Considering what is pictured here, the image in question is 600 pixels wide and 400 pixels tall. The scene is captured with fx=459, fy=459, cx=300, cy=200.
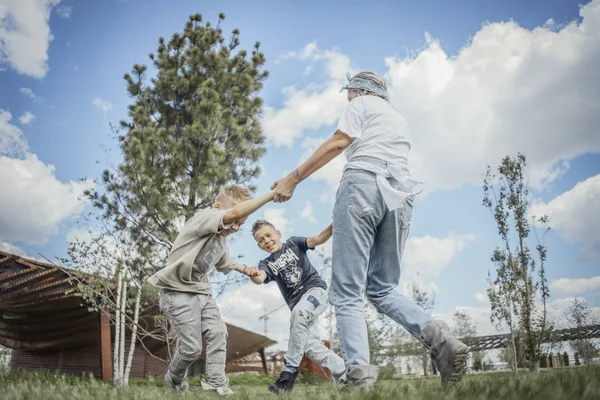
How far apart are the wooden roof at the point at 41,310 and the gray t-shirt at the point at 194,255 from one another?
776 cm

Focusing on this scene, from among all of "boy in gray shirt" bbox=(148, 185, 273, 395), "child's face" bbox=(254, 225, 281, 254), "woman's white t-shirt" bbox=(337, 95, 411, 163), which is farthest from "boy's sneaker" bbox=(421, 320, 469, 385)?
"child's face" bbox=(254, 225, 281, 254)

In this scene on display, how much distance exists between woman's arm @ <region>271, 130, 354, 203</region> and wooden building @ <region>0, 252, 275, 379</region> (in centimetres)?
827

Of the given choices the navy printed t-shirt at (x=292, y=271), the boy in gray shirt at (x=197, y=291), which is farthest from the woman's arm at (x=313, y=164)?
the navy printed t-shirt at (x=292, y=271)

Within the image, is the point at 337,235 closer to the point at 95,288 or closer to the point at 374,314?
the point at 95,288

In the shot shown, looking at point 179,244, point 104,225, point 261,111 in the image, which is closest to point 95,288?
point 104,225

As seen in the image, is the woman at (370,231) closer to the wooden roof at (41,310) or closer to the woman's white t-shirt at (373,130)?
the woman's white t-shirt at (373,130)

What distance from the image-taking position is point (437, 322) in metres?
2.91

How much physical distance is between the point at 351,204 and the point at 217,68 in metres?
12.7

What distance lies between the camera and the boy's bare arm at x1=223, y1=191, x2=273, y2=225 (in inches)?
135

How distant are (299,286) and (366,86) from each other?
7.38ft

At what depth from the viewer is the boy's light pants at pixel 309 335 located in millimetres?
4418

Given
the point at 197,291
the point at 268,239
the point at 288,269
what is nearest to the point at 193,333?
the point at 197,291

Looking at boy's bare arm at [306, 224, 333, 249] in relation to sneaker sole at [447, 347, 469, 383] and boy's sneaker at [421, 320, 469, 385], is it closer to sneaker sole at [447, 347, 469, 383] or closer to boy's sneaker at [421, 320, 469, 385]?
boy's sneaker at [421, 320, 469, 385]

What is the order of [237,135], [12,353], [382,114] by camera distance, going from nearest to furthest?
1. [382,114]
2. [237,135]
3. [12,353]
